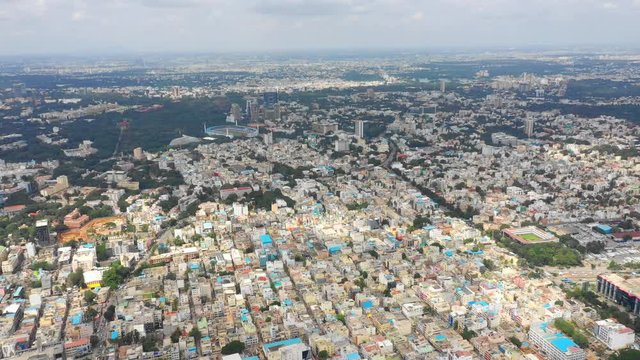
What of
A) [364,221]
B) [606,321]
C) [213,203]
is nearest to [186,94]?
[213,203]

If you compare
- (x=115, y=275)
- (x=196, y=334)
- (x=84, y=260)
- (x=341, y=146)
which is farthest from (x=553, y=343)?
(x=341, y=146)

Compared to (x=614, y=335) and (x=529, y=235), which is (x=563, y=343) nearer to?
(x=614, y=335)

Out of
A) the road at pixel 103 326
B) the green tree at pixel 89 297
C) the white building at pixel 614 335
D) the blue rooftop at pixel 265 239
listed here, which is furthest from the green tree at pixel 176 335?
the white building at pixel 614 335

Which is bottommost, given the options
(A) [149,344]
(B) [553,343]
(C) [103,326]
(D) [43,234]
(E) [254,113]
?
(C) [103,326]

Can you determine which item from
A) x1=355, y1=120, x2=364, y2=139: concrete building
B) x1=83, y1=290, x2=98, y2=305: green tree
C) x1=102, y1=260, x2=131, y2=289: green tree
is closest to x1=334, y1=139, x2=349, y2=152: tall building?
x1=355, y1=120, x2=364, y2=139: concrete building

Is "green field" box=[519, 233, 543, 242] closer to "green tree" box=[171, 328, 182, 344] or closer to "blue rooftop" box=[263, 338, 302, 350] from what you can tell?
"blue rooftop" box=[263, 338, 302, 350]

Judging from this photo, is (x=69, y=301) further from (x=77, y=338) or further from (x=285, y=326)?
(x=285, y=326)
